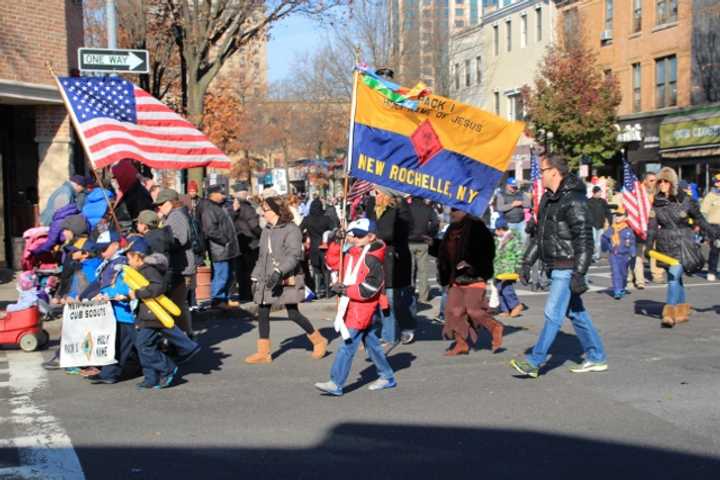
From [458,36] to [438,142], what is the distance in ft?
127

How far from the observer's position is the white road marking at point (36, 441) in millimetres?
5934

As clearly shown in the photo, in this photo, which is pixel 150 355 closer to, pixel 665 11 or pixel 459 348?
pixel 459 348

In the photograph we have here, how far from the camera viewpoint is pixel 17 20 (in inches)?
643

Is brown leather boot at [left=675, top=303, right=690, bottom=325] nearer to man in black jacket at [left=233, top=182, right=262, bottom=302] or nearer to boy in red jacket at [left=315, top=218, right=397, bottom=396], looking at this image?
boy in red jacket at [left=315, top=218, right=397, bottom=396]

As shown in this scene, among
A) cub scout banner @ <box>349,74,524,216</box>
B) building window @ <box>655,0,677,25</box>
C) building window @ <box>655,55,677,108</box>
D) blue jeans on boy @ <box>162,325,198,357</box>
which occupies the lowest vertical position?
blue jeans on boy @ <box>162,325,198,357</box>

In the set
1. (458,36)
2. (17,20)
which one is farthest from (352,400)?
(458,36)

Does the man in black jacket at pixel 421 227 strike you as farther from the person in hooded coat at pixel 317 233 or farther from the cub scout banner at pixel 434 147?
the cub scout banner at pixel 434 147

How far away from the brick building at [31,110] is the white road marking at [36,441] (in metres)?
9.05

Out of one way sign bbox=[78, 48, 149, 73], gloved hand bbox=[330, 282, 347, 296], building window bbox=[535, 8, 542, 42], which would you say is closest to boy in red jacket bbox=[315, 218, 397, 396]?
gloved hand bbox=[330, 282, 347, 296]

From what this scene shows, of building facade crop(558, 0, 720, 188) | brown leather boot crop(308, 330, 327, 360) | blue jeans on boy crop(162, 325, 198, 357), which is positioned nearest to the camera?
blue jeans on boy crop(162, 325, 198, 357)

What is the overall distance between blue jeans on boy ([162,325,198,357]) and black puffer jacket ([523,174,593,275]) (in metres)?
3.45

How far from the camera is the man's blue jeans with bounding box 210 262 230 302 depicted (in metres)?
13.4

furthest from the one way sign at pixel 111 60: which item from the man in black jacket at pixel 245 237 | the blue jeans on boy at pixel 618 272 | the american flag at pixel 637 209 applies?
the american flag at pixel 637 209

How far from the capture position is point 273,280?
374 inches
